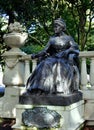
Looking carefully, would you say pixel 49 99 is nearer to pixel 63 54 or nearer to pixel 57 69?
pixel 57 69

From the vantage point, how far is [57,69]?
6.31 meters

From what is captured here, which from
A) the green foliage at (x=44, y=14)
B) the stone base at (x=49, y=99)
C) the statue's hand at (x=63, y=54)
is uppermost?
the green foliage at (x=44, y=14)

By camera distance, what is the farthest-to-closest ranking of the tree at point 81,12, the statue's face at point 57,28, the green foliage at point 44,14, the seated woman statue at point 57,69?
1. the tree at point 81,12
2. the green foliage at point 44,14
3. the statue's face at point 57,28
4. the seated woman statue at point 57,69

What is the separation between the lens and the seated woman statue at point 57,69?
6219mm

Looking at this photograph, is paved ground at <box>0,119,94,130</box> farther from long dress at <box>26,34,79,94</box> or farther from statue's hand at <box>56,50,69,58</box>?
statue's hand at <box>56,50,69,58</box>

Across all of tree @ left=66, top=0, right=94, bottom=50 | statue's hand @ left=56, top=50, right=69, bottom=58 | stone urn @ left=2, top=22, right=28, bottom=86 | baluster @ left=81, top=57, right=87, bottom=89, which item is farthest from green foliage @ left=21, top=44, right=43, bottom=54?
statue's hand @ left=56, top=50, right=69, bottom=58

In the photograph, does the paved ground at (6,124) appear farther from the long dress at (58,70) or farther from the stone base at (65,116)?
the long dress at (58,70)

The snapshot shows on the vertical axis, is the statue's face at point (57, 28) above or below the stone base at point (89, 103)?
above

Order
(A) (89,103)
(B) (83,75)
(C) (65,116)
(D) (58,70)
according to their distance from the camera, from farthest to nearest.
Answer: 1. (B) (83,75)
2. (A) (89,103)
3. (D) (58,70)
4. (C) (65,116)

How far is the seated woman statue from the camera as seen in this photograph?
20.4 feet

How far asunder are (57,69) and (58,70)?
3 centimetres

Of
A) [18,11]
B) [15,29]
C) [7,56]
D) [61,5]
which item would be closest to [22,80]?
[7,56]

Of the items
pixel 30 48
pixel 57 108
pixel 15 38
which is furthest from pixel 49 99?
pixel 30 48

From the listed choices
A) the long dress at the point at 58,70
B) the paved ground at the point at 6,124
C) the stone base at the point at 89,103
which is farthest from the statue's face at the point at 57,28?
the paved ground at the point at 6,124
